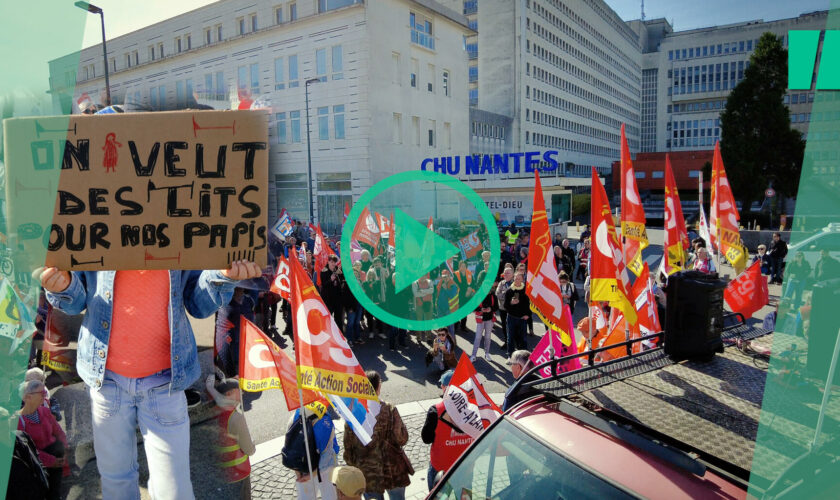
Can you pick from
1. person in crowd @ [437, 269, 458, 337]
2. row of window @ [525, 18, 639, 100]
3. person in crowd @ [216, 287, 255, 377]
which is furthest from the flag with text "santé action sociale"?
row of window @ [525, 18, 639, 100]

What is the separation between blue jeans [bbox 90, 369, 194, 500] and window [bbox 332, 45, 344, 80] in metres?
29.1

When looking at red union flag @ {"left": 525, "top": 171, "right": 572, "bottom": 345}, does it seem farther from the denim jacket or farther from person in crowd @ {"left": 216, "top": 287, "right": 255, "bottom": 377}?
the denim jacket

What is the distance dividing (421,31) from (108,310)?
34.0 m

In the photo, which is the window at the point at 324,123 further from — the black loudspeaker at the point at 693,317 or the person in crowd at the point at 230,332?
the black loudspeaker at the point at 693,317

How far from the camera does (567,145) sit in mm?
72750

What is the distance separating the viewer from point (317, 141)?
3108cm

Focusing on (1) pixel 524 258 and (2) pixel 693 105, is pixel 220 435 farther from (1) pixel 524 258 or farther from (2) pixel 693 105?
(2) pixel 693 105

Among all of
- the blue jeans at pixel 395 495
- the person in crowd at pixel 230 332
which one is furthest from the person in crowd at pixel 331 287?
the blue jeans at pixel 395 495

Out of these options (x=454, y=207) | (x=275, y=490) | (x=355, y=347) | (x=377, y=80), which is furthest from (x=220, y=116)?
(x=377, y=80)

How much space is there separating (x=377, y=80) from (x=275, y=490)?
1071 inches

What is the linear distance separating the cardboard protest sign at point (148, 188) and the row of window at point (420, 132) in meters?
29.4

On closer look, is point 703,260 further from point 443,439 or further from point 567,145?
point 567,145

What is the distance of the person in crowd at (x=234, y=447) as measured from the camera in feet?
14.8

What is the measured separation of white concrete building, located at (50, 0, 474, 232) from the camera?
96.1 feet
